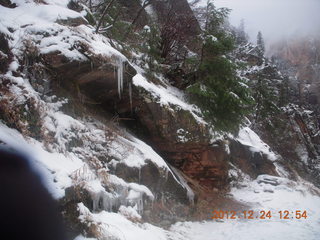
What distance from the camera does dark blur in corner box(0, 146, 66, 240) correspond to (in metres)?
2.78

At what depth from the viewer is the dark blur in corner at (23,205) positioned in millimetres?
2781

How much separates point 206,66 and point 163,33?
102 inches

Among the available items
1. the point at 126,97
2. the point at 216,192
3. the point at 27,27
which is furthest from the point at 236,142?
the point at 27,27

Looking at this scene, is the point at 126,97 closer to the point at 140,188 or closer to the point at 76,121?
the point at 76,121

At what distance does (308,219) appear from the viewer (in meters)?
6.94

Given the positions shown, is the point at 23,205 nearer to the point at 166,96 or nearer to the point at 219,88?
the point at 166,96
